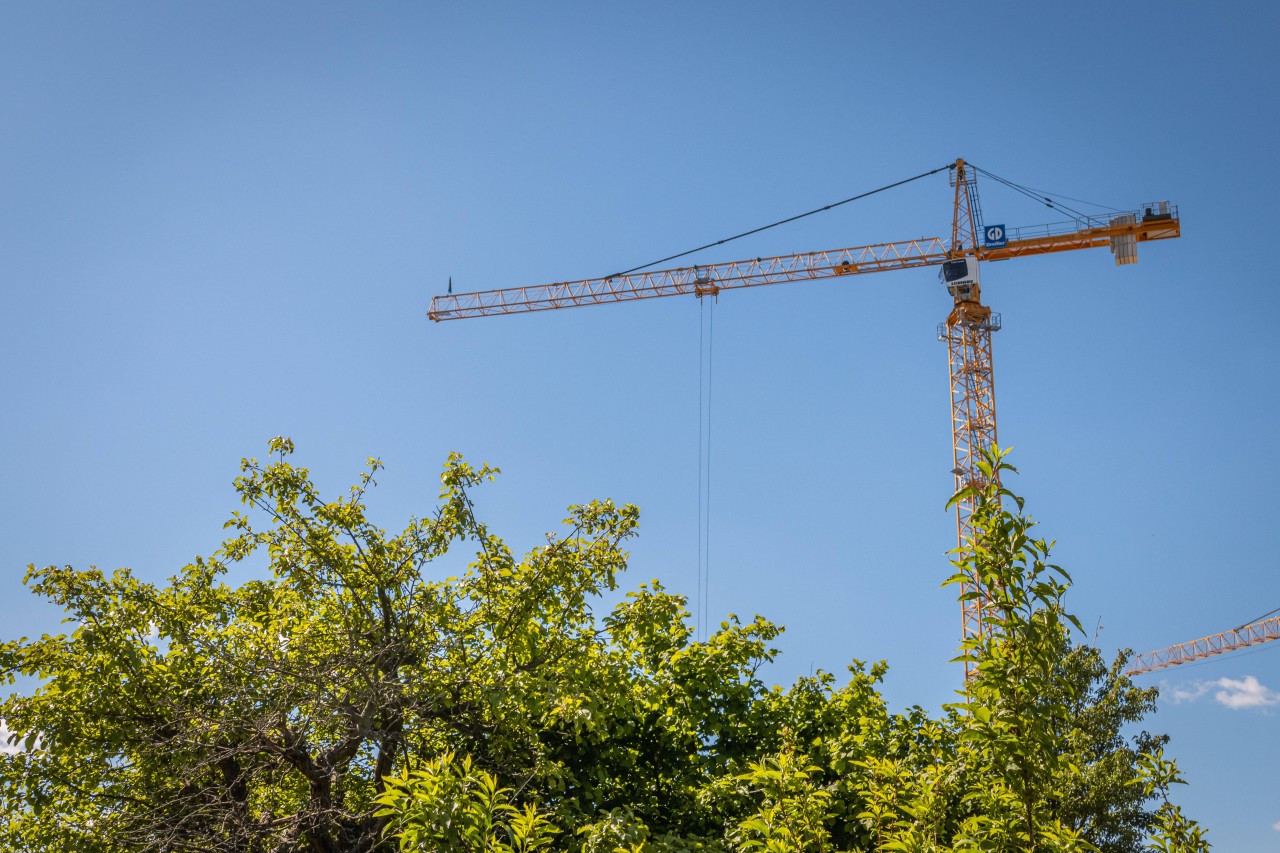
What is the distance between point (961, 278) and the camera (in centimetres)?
5784

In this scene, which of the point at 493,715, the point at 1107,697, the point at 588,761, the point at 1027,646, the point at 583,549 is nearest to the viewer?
the point at 1027,646

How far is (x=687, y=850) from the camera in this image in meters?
12.7

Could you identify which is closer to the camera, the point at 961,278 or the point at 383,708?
the point at 383,708

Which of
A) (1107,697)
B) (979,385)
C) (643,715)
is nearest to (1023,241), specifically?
(979,385)

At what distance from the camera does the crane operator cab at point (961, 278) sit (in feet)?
190

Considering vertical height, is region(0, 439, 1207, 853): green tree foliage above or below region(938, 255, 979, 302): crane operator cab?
below

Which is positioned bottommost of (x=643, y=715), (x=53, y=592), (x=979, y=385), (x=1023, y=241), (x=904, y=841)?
(x=904, y=841)

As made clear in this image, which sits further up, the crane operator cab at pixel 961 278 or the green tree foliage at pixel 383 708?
the crane operator cab at pixel 961 278

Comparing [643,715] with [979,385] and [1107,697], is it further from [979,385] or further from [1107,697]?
[979,385]

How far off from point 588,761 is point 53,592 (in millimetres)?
7861

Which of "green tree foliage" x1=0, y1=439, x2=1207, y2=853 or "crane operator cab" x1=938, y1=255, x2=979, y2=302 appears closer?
"green tree foliage" x1=0, y1=439, x2=1207, y2=853

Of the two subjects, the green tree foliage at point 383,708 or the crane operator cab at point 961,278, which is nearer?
the green tree foliage at point 383,708

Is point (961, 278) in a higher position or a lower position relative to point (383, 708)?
higher

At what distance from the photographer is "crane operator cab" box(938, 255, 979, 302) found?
58.0 meters
